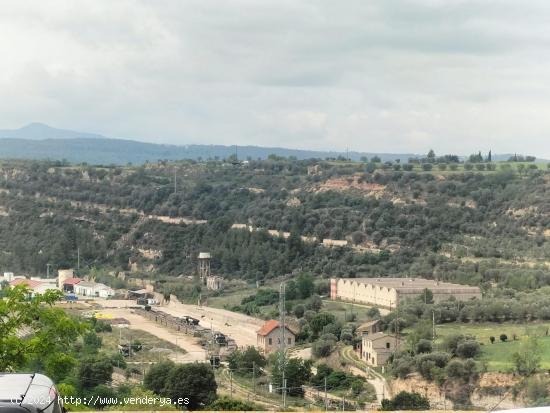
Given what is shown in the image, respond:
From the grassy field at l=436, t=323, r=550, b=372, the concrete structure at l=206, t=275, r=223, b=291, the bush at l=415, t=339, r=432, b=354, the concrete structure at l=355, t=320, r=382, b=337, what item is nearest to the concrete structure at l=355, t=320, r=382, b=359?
the concrete structure at l=355, t=320, r=382, b=337

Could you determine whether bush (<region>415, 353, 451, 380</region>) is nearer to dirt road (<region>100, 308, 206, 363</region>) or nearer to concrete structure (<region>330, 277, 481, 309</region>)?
dirt road (<region>100, 308, 206, 363</region>)

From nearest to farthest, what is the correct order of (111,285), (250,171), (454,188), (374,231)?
(111,285)
(374,231)
(454,188)
(250,171)

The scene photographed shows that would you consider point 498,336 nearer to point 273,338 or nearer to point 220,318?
point 273,338

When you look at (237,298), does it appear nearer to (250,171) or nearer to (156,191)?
(156,191)

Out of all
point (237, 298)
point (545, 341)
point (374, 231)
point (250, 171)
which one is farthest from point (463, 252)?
point (250, 171)

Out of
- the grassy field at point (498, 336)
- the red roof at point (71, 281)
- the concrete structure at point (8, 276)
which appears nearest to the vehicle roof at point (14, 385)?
the grassy field at point (498, 336)

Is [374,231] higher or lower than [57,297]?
lower

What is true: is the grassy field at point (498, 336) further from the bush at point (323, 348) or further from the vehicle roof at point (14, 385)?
the vehicle roof at point (14, 385)
